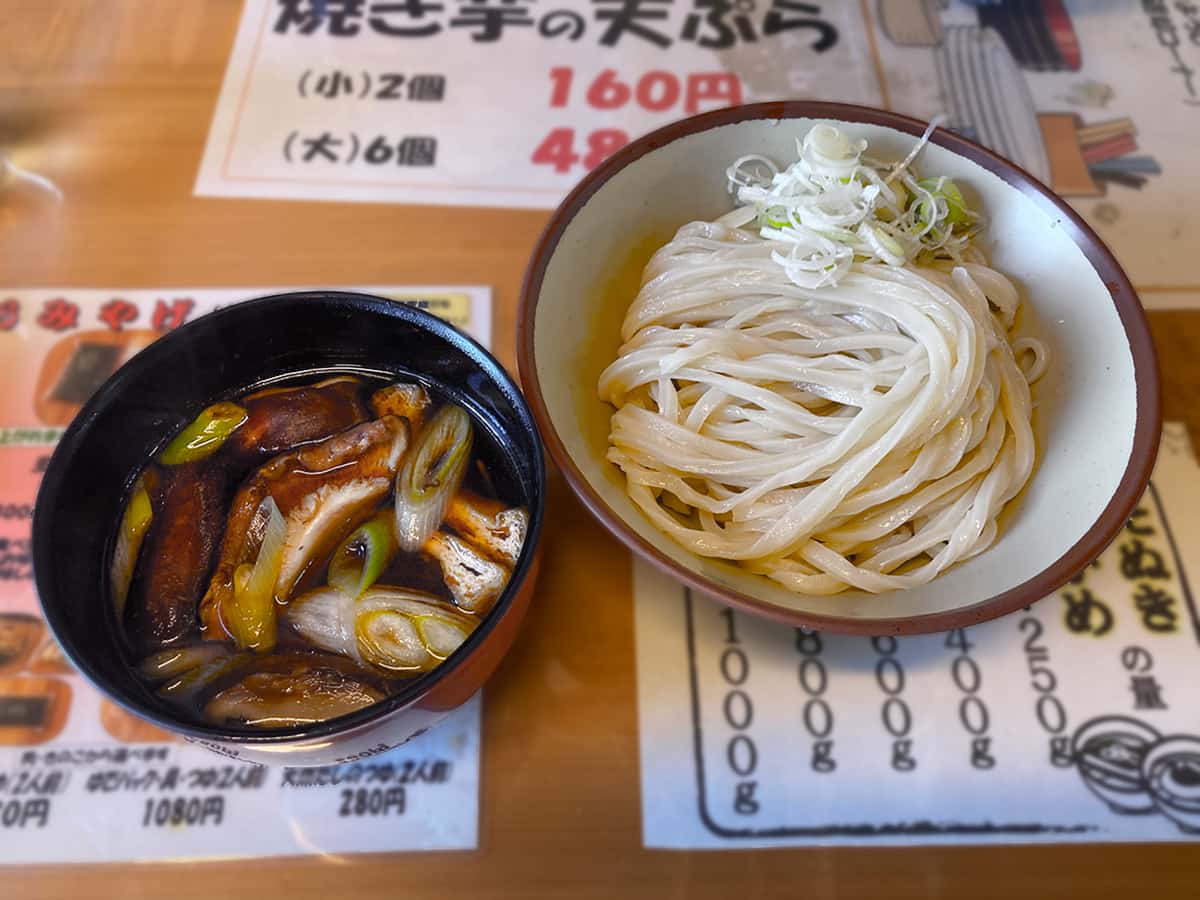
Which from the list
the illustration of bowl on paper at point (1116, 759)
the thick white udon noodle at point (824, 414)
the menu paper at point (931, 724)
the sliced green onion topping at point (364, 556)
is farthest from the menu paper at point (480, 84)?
the illustration of bowl on paper at point (1116, 759)

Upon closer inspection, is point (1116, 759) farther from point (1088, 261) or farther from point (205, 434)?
point (205, 434)

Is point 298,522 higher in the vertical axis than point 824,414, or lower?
lower

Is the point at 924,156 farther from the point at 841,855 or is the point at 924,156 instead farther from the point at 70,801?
the point at 70,801

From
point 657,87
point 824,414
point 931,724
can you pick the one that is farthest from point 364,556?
point 657,87

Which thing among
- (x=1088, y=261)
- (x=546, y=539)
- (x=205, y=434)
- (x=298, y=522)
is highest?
(x=1088, y=261)

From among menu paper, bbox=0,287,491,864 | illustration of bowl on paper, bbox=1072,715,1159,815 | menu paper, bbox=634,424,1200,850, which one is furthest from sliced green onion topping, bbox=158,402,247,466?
illustration of bowl on paper, bbox=1072,715,1159,815

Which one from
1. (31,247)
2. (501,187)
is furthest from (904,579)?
(31,247)

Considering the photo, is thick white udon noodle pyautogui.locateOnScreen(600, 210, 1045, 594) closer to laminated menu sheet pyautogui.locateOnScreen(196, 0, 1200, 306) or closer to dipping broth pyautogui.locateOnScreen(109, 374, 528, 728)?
dipping broth pyautogui.locateOnScreen(109, 374, 528, 728)
